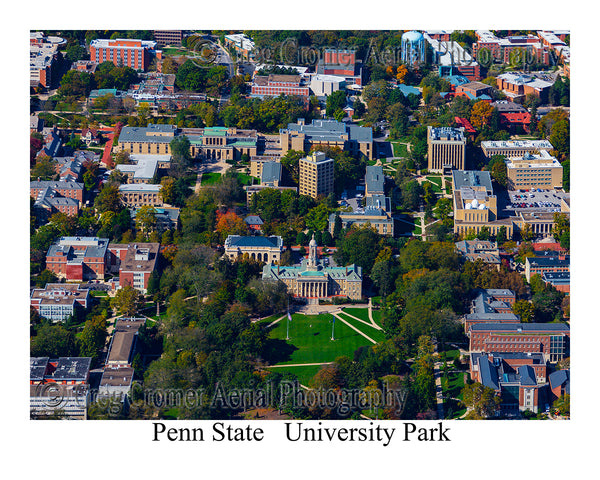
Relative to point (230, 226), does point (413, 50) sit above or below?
above

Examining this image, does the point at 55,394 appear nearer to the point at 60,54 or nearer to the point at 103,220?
the point at 103,220

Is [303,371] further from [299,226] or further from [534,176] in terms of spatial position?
[534,176]

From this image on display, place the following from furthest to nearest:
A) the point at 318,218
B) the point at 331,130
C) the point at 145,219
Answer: the point at 331,130 → the point at 318,218 → the point at 145,219

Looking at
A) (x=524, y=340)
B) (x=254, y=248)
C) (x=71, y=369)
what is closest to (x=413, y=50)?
(x=254, y=248)

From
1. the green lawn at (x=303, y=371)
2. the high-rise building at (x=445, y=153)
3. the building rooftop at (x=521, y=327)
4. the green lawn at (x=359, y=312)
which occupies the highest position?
the high-rise building at (x=445, y=153)

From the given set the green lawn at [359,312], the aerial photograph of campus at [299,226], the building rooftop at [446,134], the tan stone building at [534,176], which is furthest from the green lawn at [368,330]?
the building rooftop at [446,134]

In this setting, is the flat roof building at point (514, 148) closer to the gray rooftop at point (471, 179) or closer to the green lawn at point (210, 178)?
the gray rooftop at point (471, 179)
